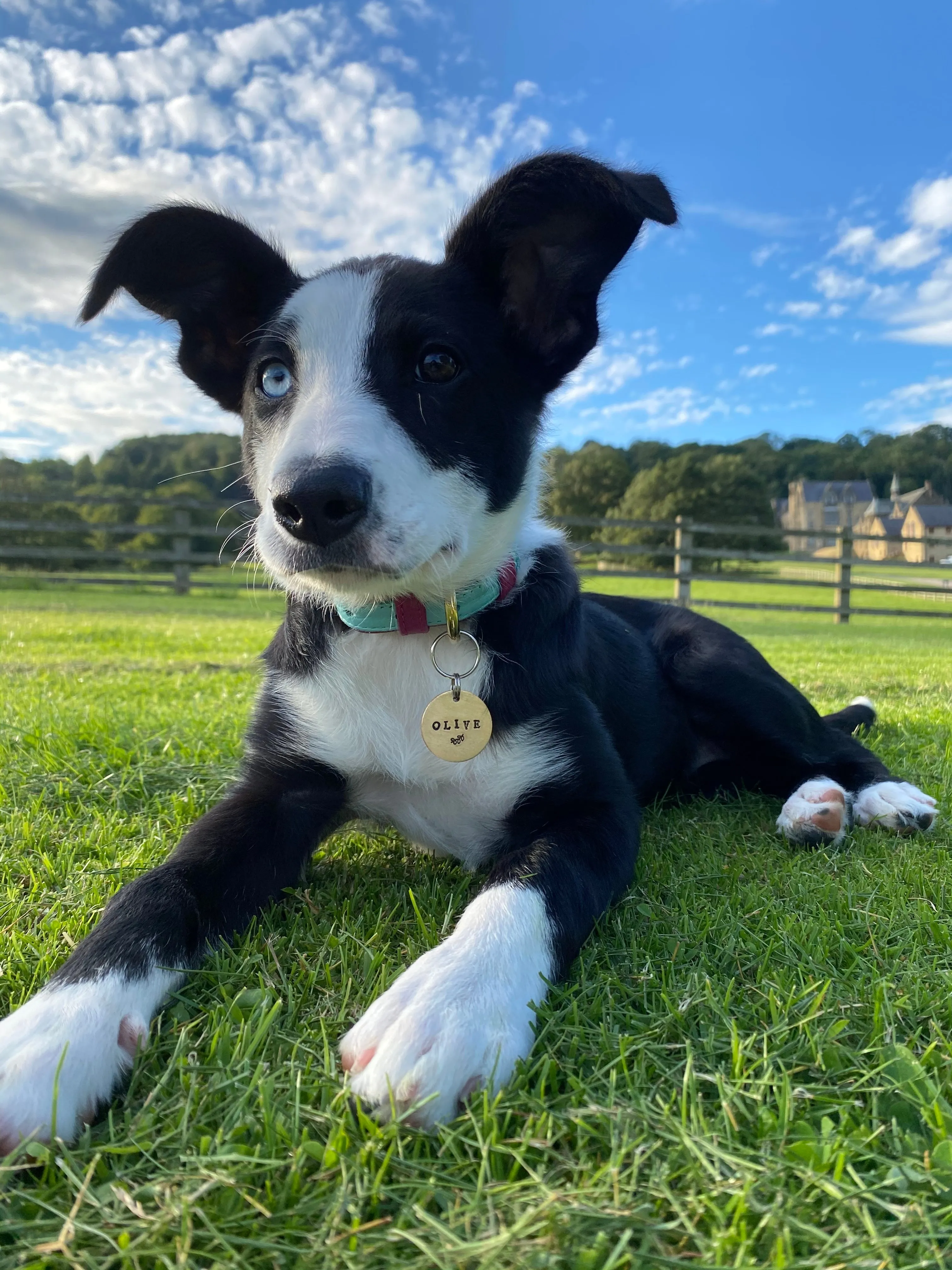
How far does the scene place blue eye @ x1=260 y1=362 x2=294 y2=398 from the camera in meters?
2.24

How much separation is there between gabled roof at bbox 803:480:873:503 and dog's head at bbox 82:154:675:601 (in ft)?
308

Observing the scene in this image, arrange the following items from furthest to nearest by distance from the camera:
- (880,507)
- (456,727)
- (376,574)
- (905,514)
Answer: (880,507), (905,514), (456,727), (376,574)

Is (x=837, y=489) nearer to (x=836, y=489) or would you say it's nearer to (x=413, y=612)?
(x=836, y=489)

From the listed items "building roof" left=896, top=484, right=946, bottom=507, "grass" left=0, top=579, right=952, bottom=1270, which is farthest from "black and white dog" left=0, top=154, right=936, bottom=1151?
"building roof" left=896, top=484, right=946, bottom=507

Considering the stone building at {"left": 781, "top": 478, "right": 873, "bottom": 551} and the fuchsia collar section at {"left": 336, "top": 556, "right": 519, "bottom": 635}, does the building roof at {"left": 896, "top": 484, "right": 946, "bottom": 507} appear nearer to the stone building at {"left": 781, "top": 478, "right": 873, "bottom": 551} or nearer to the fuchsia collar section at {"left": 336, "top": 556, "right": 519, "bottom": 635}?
the stone building at {"left": 781, "top": 478, "right": 873, "bottom": 551}

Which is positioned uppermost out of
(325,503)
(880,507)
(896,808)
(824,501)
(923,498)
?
(824,501)

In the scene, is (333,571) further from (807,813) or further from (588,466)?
(588,466)

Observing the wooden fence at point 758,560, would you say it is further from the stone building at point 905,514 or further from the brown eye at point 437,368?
the stone building at point 905,514

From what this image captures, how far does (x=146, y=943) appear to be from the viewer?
1536 mm

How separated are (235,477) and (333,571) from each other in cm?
114

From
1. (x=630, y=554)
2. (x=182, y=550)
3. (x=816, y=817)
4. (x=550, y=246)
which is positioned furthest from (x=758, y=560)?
(x=550, y=246)

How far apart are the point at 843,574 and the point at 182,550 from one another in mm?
15579

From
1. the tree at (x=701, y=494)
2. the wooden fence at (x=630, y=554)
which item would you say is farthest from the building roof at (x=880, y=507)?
the wooden fence at (x=630, y=554)

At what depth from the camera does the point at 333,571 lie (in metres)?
1.93
